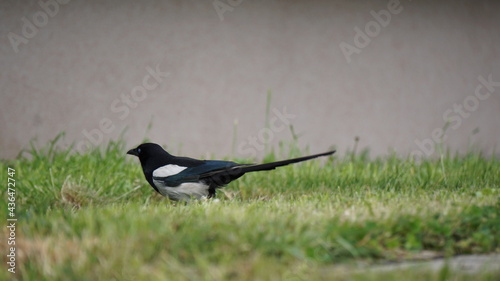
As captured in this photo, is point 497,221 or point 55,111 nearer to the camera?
point 497,221

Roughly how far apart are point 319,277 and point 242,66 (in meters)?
5.11

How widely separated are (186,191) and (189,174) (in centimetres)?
16

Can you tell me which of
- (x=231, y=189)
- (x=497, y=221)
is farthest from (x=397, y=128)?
(x=497, y=221)

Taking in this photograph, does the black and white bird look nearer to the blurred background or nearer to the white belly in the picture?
the white belly

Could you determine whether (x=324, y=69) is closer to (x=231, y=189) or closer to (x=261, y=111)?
(x=261, y=111)

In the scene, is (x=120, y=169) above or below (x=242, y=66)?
below

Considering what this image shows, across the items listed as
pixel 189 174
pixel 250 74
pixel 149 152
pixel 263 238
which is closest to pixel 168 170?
pixel 189 174

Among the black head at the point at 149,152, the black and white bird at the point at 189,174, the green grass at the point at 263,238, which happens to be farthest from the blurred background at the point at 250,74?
the green grass at the point at 263,238

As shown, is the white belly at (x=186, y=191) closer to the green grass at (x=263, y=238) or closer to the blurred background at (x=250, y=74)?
the green grass at (x=263, y=238)

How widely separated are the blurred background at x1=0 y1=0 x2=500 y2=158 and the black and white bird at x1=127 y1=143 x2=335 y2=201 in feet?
7.93

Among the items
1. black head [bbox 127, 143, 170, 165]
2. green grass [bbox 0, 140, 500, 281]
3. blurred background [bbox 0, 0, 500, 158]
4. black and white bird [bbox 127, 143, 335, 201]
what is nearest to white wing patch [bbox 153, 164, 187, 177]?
black and white bird [bbox 127, 143, 335, 201]

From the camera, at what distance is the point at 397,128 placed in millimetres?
8383

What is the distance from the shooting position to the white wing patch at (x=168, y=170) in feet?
17.0

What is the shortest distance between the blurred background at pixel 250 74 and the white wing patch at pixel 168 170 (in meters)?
2.50
